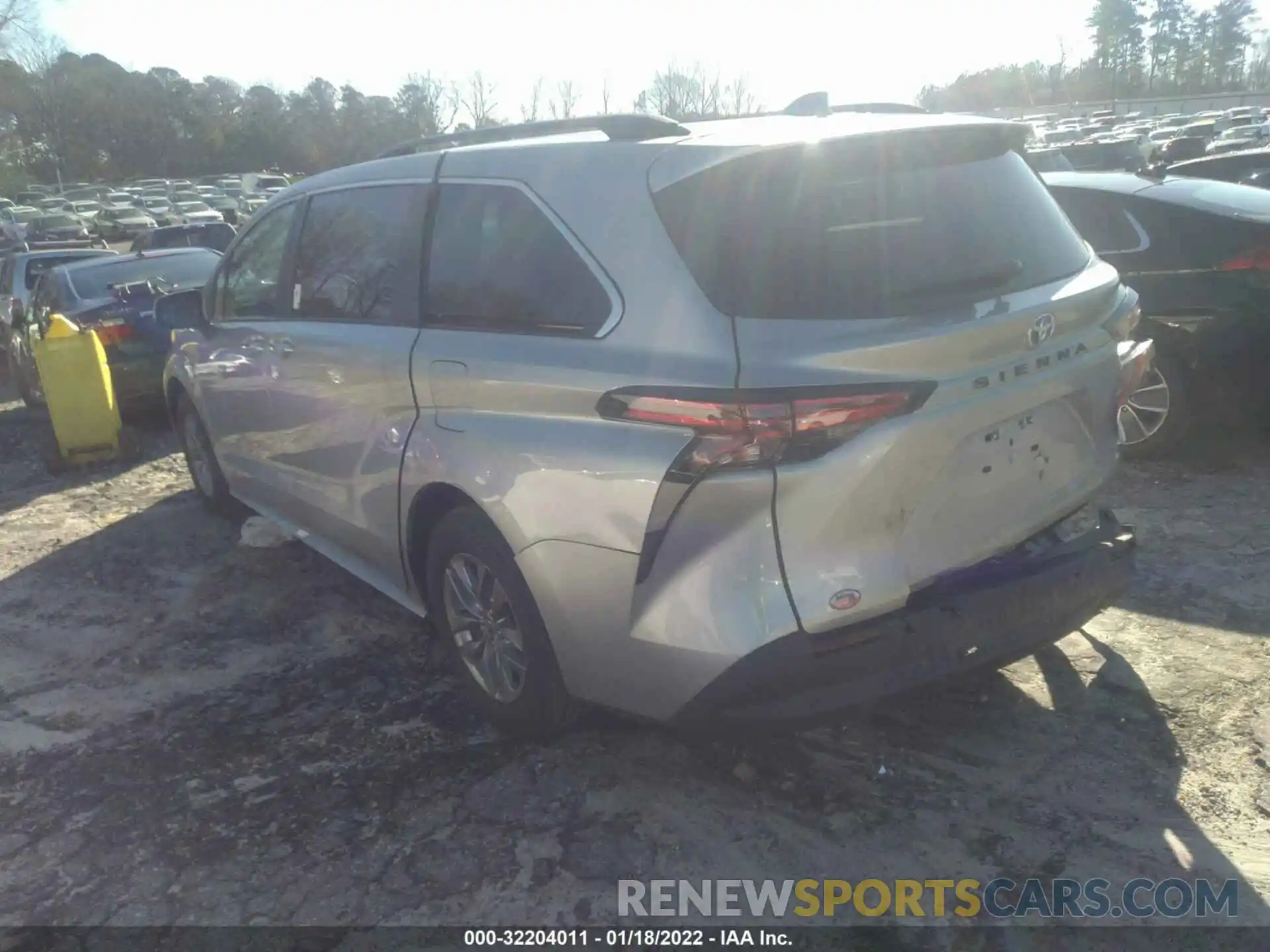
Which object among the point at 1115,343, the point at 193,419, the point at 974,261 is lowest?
the point at 193,419

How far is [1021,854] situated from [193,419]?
5.23 m

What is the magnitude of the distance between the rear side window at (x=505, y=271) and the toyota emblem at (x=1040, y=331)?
46.0 inches

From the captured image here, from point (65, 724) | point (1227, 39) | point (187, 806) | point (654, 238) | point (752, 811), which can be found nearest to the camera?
point (654, 238)

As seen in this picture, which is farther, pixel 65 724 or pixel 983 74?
pixel 983 74

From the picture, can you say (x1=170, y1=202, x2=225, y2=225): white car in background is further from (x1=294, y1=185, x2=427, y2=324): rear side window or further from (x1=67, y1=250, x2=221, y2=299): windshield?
(x1=294, y1=185, x2=427, y2=324): rear side window

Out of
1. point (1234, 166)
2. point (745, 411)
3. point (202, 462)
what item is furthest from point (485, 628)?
point (1234, 166)

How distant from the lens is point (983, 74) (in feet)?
263

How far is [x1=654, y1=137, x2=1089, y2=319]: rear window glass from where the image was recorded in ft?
9.22

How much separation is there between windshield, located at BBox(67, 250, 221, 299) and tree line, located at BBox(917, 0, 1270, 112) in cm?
8548

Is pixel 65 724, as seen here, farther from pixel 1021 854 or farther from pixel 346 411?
pixel 1021 854

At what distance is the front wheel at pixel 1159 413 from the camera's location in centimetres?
608

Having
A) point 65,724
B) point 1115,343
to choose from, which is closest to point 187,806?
point 65,724

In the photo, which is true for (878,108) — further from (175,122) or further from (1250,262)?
(175,122)

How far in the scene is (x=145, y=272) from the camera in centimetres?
1017
